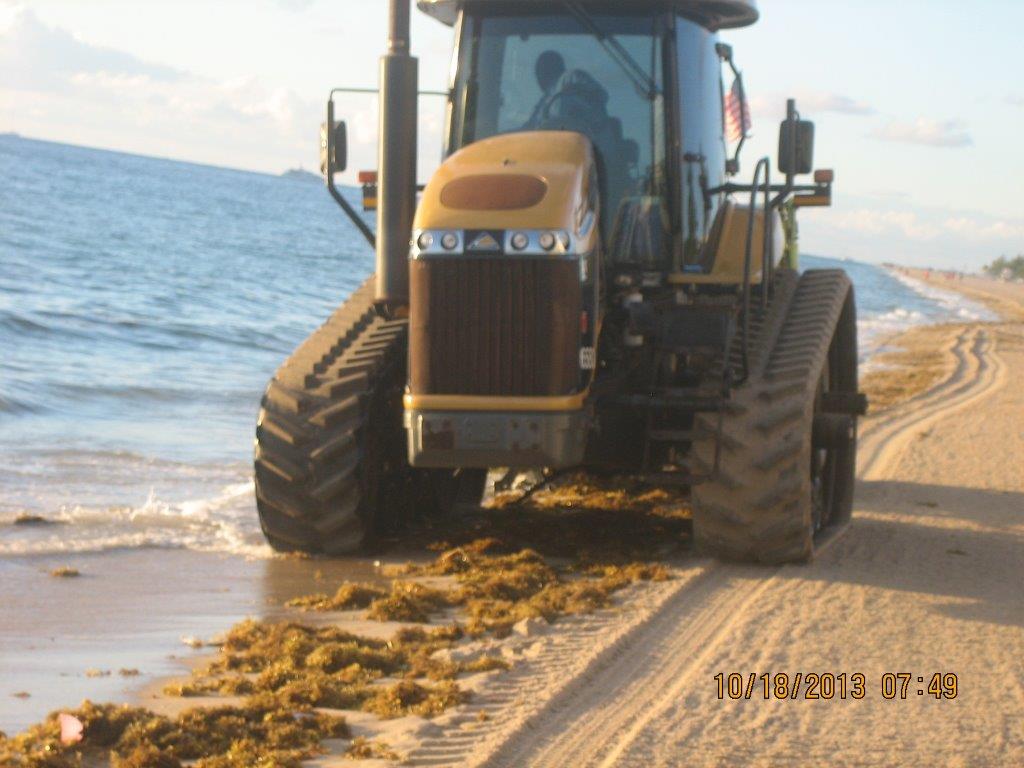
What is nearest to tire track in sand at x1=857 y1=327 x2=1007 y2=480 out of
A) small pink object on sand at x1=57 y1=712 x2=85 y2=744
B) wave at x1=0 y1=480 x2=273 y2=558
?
wave at x1=0 y1=480 x2=273 y2=558

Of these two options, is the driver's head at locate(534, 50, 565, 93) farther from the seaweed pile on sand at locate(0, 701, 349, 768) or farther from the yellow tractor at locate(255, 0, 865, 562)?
the seaweed pile on sand at locate(0, 701, 349, 768)

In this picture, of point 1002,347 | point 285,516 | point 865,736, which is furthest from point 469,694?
point 1002,347

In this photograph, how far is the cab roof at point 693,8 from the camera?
25.8 feet

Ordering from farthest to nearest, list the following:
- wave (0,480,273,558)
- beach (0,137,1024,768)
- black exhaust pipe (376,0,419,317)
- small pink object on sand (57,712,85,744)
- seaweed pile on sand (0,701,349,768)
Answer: wave (0,480,273,558) < black exhaust pipe (376,0,419,317) < beach (0,137,1024,768) < small pink object on sand (57,712,85,744) < seaweed pile on sand (0,701,349,768)

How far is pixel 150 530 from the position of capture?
28.9 feet

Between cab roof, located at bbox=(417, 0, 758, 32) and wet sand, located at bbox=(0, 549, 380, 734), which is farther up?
cab roof, located at bbox=(417, 0, 758, 32)

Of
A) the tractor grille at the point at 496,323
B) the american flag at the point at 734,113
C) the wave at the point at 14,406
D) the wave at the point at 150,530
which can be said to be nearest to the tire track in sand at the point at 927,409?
the american flag at the point at 734,113

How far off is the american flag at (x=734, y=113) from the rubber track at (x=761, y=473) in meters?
1.72

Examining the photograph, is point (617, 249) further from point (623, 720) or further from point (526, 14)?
point (623, 720)

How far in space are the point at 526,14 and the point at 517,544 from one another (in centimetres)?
265

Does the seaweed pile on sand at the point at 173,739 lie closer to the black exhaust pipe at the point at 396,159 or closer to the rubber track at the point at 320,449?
the rubber track at the point at 320,449

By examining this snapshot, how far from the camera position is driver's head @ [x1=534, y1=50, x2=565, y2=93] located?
25.9 feet

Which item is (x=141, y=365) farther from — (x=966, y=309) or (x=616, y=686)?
(x=966, y=309)
